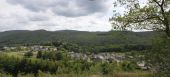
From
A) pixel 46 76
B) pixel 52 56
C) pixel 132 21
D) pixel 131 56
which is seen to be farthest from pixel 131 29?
pixel 52 56

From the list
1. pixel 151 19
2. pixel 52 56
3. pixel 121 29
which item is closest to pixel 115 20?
pixel 121 29

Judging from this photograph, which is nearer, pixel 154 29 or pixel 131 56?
pixel 131 56

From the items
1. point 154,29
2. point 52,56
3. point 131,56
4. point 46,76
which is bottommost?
point 52,56

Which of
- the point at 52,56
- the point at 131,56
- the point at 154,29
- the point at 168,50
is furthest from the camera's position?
the point at 52,56

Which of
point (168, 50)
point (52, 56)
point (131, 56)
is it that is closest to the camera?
point (168, 50)

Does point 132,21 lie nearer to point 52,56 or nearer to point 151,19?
point 151,19

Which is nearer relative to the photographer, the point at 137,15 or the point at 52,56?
the point at 137,15

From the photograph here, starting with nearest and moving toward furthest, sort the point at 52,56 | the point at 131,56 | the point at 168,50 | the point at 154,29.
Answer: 1. the point at 168,50
2. the point at 131,56
3. the point at 154,29
4. the point at 52,56

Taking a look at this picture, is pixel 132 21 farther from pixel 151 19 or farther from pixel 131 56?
pixel 131 56

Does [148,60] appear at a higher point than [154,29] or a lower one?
lower
